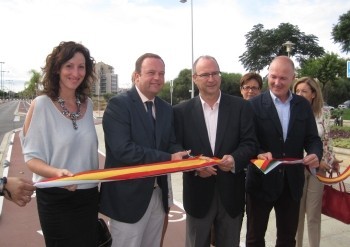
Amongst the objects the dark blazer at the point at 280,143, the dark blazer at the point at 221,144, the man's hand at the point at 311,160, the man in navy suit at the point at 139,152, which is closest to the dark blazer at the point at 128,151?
the man in navy suit at the point at 139,152

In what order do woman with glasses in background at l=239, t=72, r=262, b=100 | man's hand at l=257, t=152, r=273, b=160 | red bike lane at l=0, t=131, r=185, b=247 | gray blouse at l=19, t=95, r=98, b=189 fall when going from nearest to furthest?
gray blouse at l=19, t=95, r=98, b=189
man's hand at l=257, t=152, r=273, b=160
red bike lane at l=0, t=131, r=185, b=247
woman with glasses in background at l=239, t=72, r=262, b=100

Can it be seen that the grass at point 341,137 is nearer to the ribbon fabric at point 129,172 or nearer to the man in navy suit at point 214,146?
the man in navy suit at point 214,146

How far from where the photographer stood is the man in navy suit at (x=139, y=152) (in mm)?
2896

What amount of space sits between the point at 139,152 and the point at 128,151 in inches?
3.5

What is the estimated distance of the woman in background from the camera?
410 centimetres

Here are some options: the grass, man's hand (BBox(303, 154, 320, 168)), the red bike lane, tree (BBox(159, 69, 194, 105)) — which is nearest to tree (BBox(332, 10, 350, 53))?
tree (BBox(159, 69, 194, 105))

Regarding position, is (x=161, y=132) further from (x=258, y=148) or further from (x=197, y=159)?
(x=258, y=148)

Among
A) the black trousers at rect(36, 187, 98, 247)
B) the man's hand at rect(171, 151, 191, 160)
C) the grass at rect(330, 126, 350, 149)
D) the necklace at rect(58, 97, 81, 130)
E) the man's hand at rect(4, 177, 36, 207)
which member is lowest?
the grass at rect(330, 126, 350, 149)

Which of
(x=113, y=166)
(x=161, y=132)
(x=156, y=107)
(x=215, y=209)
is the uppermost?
(x=156, y=107)

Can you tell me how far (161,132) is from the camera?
10.1 feet

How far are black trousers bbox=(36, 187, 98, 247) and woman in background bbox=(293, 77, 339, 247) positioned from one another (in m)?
2.63

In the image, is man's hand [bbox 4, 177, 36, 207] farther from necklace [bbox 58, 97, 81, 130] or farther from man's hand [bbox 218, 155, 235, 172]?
man's hand [bbox 218, 155, 235, 172]

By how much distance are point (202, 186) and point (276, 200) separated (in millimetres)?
839

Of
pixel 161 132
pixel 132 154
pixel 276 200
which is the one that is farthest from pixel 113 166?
pixel 276 200
